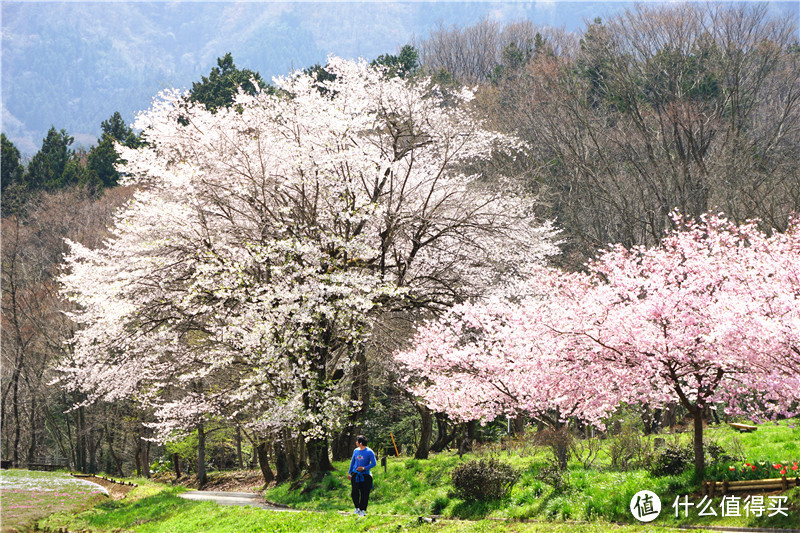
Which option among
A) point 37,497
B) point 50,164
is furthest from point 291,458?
point 50,164

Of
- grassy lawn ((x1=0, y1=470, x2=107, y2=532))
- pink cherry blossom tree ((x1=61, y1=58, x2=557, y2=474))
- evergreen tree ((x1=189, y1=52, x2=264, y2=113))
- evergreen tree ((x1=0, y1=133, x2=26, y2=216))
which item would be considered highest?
evergreen tree ((x1=189, y1=52, x2=264, y2=113))

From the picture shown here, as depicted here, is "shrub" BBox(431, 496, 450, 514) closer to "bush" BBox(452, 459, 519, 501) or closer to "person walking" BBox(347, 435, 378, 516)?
"bush" BBox(452, 459, 519, 501)

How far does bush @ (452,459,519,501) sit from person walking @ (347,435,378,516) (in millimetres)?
1618

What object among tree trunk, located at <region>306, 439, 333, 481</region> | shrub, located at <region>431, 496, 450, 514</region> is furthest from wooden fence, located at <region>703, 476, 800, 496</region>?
tree trunk, located at <region>306, 439, 333, 481</region>

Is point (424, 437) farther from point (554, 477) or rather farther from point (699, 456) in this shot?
point (699, 456)

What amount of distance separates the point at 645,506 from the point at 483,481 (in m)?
2.85

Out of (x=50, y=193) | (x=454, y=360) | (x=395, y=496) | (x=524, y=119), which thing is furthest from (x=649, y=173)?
(x=50, y=193)

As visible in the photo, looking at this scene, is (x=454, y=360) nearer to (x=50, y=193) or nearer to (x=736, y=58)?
(x=736, y=58)

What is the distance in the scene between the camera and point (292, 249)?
47.0ft

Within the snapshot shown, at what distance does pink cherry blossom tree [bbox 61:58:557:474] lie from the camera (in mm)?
14469

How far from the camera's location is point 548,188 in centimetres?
2773

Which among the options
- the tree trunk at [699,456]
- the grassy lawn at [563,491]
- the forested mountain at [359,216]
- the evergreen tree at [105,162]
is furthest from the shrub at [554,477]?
the evergreen tree at [105,162]

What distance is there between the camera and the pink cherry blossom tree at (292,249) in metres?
14.5

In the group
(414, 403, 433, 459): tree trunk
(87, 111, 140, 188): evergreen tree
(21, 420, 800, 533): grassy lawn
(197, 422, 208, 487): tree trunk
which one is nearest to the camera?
(21, 420, 800, 533): grassy lawn
